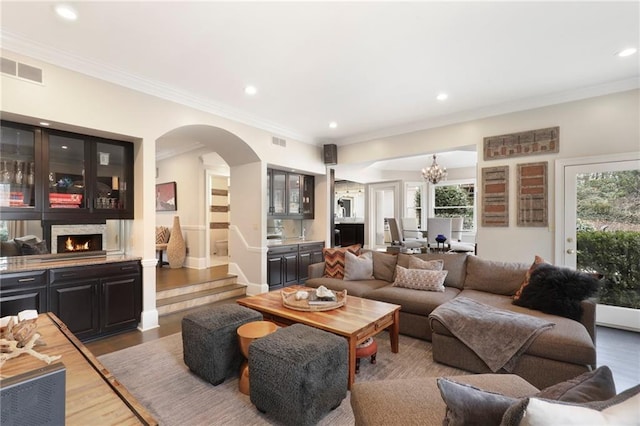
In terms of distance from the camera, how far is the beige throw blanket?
228cm

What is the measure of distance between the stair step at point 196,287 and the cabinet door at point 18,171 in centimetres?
188

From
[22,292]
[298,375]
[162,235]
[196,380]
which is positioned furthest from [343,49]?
[162,235]

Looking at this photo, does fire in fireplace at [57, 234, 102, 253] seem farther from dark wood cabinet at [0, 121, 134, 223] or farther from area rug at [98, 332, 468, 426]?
area rug at [98, 332, 468, 426]

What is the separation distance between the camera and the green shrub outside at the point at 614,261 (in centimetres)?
350

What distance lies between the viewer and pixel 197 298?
14.4 ft

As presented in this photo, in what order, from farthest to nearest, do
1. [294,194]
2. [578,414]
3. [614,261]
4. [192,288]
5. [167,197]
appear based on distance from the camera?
[167,197]
[294,194]
[192,288]
[614,261]
[578,414]

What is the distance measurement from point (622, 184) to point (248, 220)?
17.8 ft

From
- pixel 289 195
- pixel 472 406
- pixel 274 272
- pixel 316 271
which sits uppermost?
pixel 289 195

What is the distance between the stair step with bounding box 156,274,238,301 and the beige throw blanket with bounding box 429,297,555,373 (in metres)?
3.70

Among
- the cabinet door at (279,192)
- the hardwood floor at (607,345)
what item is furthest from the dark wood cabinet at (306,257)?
the hardwood floor at (607,345)

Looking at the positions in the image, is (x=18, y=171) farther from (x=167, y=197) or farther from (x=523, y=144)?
(x=523, y=144)

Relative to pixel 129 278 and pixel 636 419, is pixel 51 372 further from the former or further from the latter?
pixel 129 278

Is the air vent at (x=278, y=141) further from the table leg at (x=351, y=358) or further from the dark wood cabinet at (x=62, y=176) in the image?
the table leg at (x=351, y=358)

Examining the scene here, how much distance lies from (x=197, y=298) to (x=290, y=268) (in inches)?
70.0
